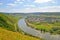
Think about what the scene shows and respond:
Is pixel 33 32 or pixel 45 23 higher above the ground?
pixel 45 23

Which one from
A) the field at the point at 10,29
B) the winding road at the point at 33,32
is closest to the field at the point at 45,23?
the winding road at the point at 33,32

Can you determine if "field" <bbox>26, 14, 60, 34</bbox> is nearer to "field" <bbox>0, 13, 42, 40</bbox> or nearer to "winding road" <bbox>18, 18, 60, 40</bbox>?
"winding road" <bbox>18, 18, 60, 40</bbox>

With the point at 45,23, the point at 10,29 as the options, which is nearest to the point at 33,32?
the point at 45,23

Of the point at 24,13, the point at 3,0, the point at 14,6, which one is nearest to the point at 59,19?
the point at 24,13

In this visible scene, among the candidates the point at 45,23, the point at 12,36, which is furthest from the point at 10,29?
the point at 45,23

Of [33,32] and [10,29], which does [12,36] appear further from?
[33,32]

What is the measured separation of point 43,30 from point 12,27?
438 millimetres

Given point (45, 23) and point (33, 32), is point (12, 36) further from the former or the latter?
point (45, 23)

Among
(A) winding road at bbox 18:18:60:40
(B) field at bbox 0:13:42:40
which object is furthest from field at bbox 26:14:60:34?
(B) field at bbox 0:13:42:40

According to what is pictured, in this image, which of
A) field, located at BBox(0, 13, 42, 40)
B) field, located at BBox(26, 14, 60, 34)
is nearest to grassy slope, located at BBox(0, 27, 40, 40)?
field, located at BBox(0, 13, 42, 40)

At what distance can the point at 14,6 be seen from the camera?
221 centimetres

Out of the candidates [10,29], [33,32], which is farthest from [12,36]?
[33,32]

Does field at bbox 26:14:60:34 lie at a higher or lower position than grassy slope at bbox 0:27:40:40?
higher

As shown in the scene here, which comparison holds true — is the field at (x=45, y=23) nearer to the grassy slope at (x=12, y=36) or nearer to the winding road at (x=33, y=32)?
the winding road at (x=33, y=32)
